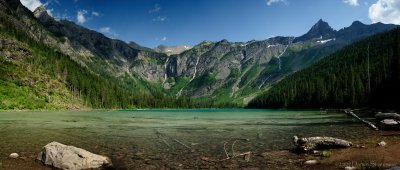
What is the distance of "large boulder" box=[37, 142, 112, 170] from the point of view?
71.1ft

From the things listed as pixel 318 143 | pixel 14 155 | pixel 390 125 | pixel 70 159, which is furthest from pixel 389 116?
pixel 14 155

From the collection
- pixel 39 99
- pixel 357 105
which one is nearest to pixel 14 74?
pixel 39 99

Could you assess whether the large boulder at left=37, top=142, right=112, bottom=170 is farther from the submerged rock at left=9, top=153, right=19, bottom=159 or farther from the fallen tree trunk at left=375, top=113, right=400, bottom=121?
the fallen tree trunk at left=375, top=113, right=400, bottom=121

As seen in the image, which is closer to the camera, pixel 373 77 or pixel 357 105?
pixel 357 105

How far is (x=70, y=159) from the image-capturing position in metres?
22.0

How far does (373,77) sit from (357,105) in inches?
835

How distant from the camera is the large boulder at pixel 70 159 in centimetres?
2168

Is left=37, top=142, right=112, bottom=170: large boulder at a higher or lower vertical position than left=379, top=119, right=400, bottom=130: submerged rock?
lower

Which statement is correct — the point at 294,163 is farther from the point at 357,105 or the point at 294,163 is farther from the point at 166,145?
the point at 357,105

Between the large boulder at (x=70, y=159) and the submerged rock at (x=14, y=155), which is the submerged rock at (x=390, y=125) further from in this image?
the submerged rock at (x=14, y=155)

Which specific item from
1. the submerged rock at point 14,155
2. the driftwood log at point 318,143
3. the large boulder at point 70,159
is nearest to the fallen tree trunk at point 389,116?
the driftwood log at point 318,143

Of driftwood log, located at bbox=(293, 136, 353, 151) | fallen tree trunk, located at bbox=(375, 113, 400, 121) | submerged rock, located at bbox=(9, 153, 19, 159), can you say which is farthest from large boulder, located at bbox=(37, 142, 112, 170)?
fallen tree trunk, located at bbox=(375, 113, 400, 121)

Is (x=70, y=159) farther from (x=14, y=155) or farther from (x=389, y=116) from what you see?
(x=389, y=116)

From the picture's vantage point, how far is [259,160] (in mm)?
24141
